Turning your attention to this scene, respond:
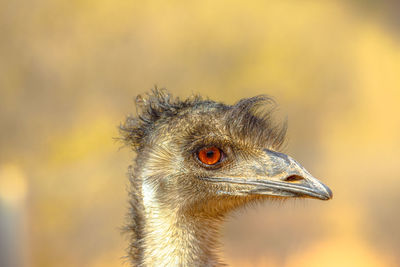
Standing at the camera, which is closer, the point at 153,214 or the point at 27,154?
the point at 153,214

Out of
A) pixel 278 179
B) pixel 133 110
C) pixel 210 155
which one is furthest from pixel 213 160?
pixel 133 110

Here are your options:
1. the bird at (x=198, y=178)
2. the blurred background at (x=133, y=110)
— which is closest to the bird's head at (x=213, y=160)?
the bird at (x=198, y=178)

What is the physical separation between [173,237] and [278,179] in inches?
16.4

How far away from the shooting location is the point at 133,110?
505 cm

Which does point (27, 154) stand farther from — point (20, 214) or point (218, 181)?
point (218, 181)

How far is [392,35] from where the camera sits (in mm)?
5691

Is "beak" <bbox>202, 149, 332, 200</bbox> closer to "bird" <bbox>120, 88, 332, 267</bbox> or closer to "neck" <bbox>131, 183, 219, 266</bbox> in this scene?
"bird" <bbox>120, 88, 332, 267</bbox>

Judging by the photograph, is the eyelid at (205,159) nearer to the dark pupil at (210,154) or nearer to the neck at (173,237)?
the dark pupil at (210,154)

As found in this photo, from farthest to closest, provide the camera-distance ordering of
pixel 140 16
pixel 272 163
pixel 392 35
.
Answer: pixel 392 35 < pixel 140 16 < pixel 272 163

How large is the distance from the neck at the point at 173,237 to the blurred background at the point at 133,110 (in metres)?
2.69

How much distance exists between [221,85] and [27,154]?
5.63 ft

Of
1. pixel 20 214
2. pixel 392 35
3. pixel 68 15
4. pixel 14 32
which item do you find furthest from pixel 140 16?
pixel 392 35

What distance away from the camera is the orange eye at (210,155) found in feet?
7.00

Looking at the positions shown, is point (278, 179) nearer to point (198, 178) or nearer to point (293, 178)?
point (293, 178)
